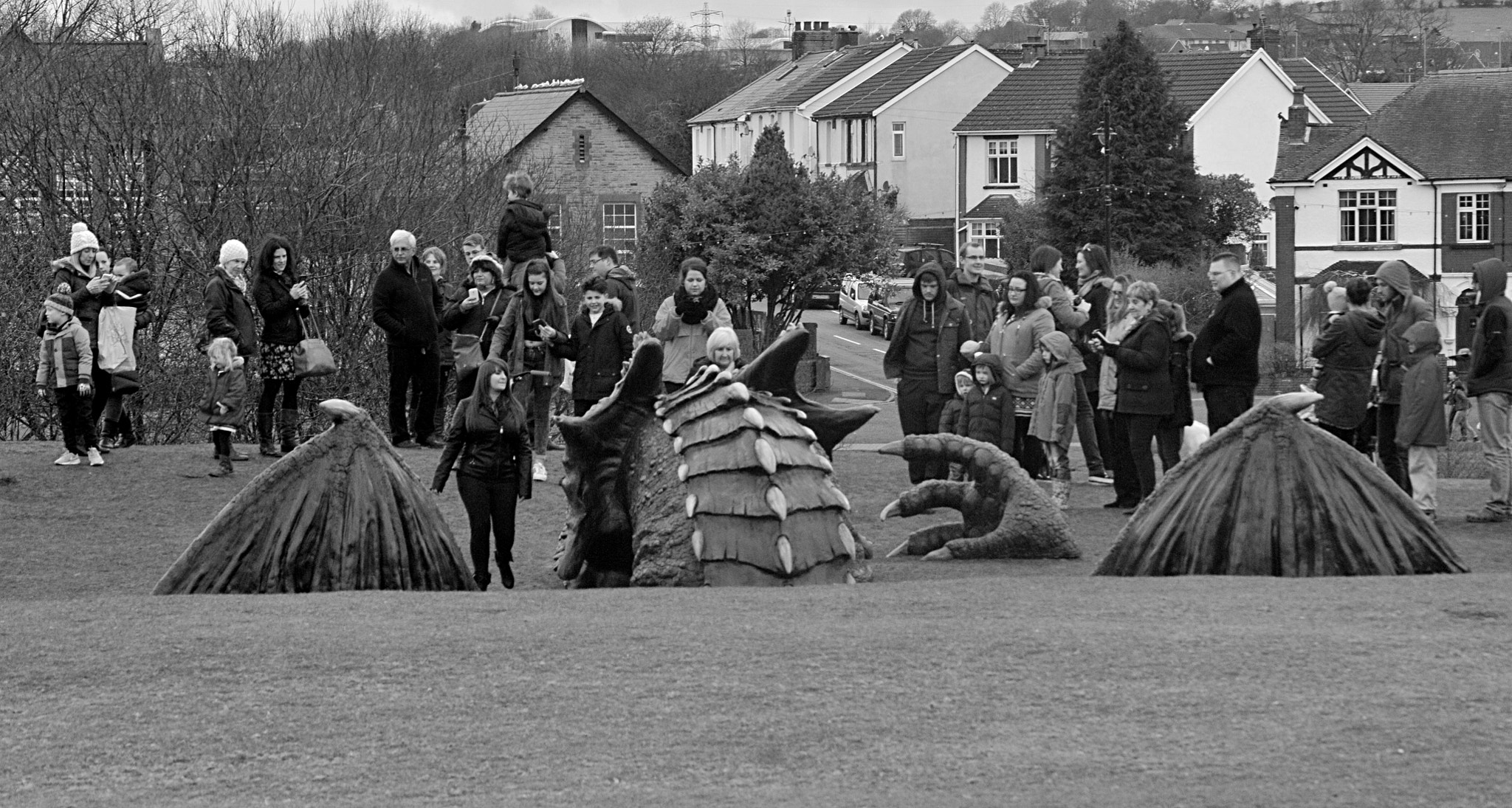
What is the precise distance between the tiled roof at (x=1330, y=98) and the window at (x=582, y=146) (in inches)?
1182

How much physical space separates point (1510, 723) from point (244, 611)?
5.74 m

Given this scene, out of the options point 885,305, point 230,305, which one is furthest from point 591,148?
point 230,305

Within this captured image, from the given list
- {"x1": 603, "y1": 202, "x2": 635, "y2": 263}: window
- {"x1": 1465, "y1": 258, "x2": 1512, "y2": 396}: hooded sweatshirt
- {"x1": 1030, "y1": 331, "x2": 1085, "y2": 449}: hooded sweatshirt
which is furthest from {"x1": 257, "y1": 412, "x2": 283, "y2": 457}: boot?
{"x1": 603, "y1": 202, "x2": 635, "y2": 263}: window

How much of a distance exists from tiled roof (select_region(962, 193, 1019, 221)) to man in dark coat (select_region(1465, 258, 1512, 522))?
58132 millimetres

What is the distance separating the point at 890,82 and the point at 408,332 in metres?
70.3

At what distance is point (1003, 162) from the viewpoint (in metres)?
76.9

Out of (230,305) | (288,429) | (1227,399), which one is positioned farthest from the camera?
(288,429)

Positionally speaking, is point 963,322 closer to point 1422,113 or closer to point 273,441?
point 273,441

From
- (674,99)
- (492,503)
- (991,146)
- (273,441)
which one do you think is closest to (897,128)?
(991,146)

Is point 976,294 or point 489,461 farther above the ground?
point 976,294

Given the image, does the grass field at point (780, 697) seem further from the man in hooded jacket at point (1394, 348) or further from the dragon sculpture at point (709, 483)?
the man in hooded jacket at point (1394, 348)

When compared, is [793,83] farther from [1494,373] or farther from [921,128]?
[1494,373]

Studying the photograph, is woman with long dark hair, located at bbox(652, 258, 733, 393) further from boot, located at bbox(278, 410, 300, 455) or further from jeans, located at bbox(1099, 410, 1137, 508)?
boot, located at bbox(278, 410, 300, 455)

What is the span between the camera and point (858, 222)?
51312 millimetres
